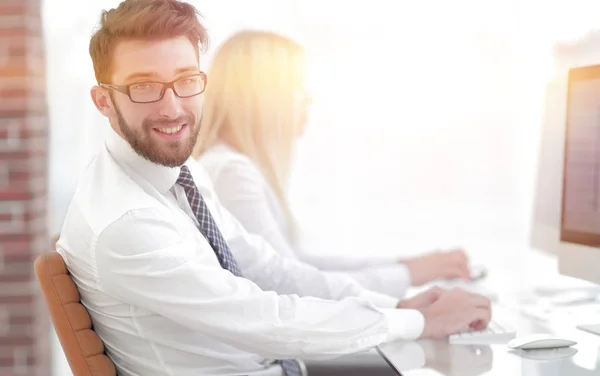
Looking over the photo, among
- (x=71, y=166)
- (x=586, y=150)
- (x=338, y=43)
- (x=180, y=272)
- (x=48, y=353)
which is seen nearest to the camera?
(x=180, y=272)

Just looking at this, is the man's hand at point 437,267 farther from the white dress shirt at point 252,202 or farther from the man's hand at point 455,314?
the man's hand at point 455,314

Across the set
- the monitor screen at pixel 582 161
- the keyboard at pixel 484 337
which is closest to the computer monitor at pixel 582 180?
the monitor screen at pixel 582 161

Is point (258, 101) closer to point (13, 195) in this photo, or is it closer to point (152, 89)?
point (152, 89)

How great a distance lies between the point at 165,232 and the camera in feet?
3.96

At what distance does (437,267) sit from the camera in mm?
2064

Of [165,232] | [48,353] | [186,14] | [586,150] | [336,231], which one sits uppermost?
[186,14]

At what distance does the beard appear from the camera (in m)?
1.32

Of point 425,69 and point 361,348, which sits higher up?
point 425,69

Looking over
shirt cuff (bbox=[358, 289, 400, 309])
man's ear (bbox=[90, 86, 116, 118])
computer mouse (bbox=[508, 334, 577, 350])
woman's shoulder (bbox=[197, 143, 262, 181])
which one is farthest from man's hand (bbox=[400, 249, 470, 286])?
man's ear (bbox=[90, 86, 116, 118])

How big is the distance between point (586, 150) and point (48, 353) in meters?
1.97

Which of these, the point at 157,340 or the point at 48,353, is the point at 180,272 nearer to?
the point at 157,340

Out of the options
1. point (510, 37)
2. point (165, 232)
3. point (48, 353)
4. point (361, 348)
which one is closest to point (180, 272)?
point (165, 232)

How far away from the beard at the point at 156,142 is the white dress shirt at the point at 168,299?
16 millimetres

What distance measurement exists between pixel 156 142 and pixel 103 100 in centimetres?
13
